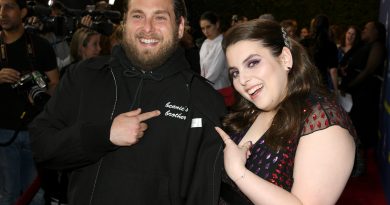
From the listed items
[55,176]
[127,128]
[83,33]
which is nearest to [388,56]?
[83,33]

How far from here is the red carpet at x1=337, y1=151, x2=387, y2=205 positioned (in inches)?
195

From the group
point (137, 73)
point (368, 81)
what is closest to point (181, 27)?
point (137, 73)

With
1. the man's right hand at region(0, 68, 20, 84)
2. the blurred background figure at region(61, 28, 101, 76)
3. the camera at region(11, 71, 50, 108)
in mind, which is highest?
the blurred background figure at region(61, 28, 101, 76)

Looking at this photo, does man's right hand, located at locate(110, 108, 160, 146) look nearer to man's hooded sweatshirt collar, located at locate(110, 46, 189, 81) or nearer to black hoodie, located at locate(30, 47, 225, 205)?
black hoodie, located at locate(30, 47, 225, 205)

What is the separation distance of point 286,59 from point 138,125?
2.03 ft

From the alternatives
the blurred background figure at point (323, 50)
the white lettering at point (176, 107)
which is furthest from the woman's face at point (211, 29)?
the white lettering at point (176, 107)

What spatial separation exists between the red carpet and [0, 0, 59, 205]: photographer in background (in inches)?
122

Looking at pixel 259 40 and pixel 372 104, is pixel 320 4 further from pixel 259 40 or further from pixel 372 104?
pixel 259 40

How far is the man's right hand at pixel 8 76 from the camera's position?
3.47 metres

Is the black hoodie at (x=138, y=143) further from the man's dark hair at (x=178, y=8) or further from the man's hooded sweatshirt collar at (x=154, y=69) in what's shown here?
the man's dark hair at (x=178, y=8)

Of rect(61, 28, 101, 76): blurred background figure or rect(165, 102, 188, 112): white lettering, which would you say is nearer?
rect(165, 102, 188, 112): white lettering

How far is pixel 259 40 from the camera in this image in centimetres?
177

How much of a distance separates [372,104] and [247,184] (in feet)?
16.2

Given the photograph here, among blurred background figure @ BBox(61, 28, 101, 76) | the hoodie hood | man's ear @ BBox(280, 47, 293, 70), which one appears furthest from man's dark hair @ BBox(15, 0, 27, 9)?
man's ear @ BBox(280, 47, 293, 70)
